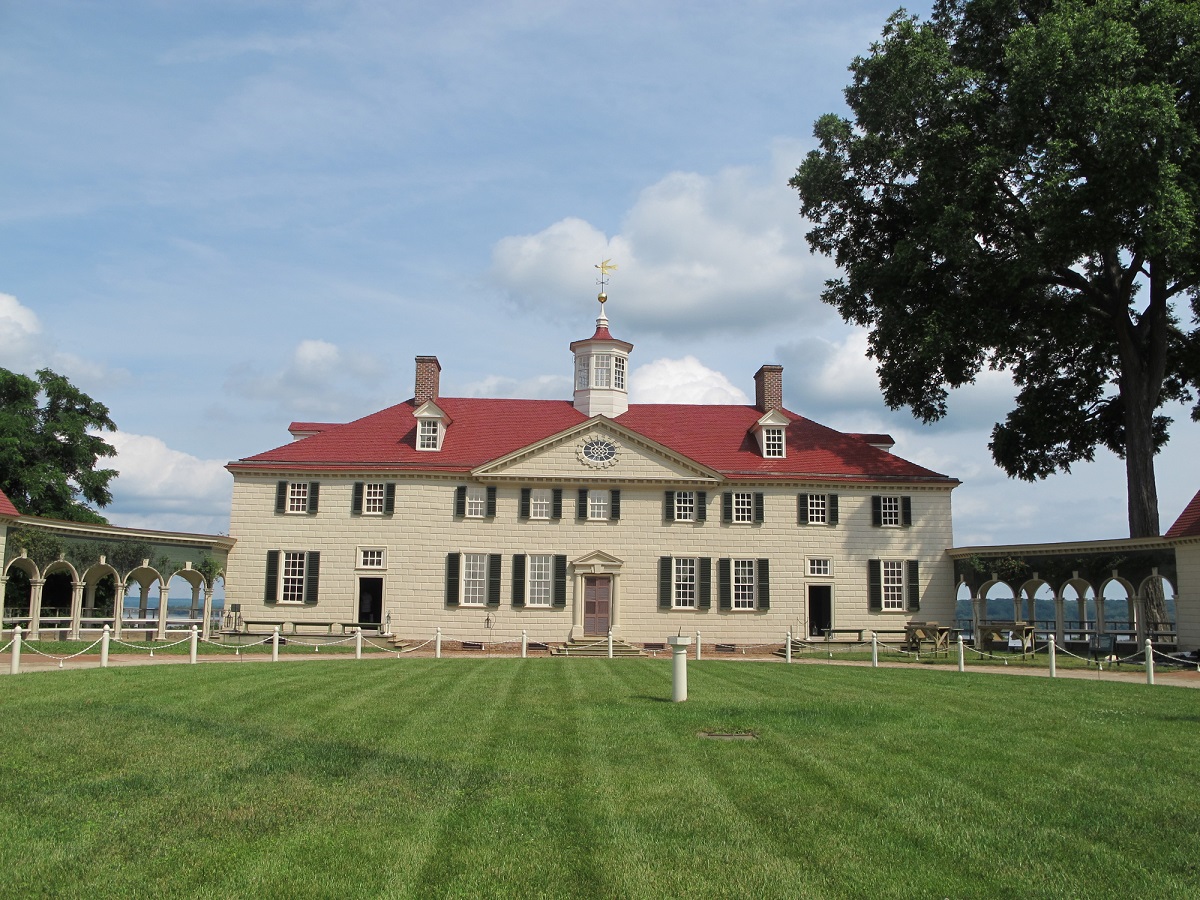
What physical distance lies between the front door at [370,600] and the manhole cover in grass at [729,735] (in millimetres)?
25489

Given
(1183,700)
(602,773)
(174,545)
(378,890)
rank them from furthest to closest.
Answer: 1. (174,545)
2. (1183,700)
3. (602,773)
4. (378,890)

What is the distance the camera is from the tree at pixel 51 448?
41991 millimetres

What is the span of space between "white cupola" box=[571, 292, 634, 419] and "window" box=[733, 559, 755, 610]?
7.76 m

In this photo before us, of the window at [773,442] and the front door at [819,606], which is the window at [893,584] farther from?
the window at [773,442]

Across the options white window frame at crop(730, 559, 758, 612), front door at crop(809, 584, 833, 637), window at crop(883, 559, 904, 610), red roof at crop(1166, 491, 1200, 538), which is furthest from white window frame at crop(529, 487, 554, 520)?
red roof at crop(1166, 491, 1200, 538)

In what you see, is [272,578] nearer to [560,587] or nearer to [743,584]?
[560,587]

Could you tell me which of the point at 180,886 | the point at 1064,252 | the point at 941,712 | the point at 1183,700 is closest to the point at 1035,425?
the point at 1064,252

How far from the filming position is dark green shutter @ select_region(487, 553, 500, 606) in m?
35.2

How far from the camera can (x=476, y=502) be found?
36.0 m

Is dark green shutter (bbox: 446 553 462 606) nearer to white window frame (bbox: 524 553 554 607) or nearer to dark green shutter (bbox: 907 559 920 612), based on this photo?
white window frame (bbox: 524 553 554 607)

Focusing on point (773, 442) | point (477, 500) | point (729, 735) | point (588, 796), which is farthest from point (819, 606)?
point (588, 796)

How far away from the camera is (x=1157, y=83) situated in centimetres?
2681

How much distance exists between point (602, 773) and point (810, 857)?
2912 millimetres

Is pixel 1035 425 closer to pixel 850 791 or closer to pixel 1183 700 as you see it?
pixel 1183 700
